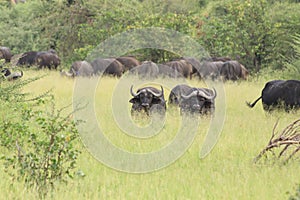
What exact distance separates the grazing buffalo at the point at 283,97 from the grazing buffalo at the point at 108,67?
11.0 m

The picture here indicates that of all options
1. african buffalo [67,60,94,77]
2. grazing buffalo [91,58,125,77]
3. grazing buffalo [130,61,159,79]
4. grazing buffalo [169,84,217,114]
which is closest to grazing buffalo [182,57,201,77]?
grazing buffalo [91,58,125,77]

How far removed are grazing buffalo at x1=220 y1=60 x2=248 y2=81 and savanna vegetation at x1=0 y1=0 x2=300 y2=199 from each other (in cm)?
56

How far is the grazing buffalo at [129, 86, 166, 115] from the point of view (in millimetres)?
11734

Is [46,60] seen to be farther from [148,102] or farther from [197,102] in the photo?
[197,102]

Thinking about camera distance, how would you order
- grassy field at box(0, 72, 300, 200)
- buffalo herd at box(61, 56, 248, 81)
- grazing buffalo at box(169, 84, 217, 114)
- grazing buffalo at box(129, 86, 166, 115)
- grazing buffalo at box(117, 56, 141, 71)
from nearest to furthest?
grassy field at box(0, 72, 300, 200)
grazing buffalo at box(169, 84, 217, 114)
grazing buffalo at box(129, 86, 166, 115)
buffalo herd at box(61, 56, 248, 81)
grazing buffalo at box(117, 56, 141, 71)

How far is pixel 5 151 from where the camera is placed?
789cm

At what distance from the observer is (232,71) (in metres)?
22.2

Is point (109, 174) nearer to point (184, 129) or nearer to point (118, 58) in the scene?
point (184, 129)

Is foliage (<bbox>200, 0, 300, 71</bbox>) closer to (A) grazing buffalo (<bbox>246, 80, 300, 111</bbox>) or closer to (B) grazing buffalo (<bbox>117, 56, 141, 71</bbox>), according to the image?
(B) grazing buffalo (<bbox>117, 56, 141, 71</bbox>)

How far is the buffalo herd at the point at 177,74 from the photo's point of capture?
471 inches

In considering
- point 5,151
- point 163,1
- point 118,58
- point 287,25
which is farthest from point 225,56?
point 5,151

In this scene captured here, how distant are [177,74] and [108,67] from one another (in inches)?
131

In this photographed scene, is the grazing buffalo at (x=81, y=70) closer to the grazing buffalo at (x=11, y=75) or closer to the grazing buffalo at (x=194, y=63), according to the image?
the grazing buffalo at (x=194, y=63)

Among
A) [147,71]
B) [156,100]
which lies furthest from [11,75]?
[147,71]
